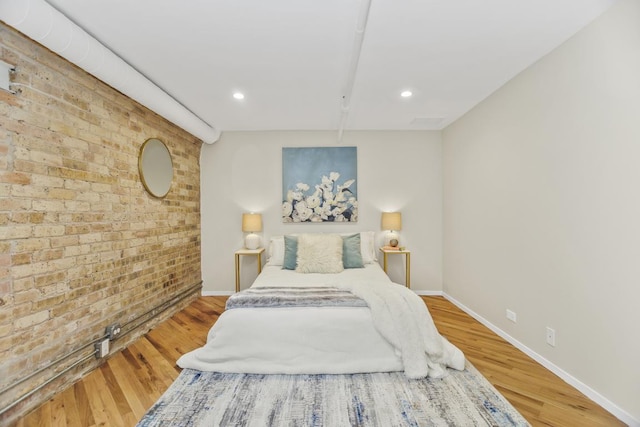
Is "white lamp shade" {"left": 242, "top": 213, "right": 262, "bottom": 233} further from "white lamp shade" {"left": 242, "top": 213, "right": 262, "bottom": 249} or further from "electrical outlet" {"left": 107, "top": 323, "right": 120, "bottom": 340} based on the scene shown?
"electrical outlet" {"left": 107, "top": 323, "right": 120, "bottom": 340}

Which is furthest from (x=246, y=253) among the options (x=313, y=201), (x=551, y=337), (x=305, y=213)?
(x=551, y=337)

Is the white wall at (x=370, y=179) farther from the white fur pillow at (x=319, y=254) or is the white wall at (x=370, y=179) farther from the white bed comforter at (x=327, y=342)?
the white bed comforter at (x=327, y=342)

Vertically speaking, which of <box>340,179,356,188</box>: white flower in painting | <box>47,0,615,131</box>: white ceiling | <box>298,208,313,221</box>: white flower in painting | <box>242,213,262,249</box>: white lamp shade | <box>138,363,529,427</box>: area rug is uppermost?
<box>47,0,615,131</box>: white ceiling

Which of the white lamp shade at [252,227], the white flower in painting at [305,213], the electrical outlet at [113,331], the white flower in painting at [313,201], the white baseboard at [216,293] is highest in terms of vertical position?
the white flower in painting at [313,201]

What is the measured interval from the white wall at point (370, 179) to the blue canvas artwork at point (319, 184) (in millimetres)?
94

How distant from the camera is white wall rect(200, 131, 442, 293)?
13.7ft

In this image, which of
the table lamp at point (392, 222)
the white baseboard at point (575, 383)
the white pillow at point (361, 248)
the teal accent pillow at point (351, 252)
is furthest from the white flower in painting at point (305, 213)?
the white baseboard at point (575, 383)

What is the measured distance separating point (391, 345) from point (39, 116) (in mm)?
2900

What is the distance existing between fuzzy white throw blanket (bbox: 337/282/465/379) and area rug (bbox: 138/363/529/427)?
0.25 ft

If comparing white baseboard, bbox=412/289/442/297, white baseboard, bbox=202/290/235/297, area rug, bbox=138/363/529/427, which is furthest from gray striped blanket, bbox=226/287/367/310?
white baseboard, bbox=412/289/442/297

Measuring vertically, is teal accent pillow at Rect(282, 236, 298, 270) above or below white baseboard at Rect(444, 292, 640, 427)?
above

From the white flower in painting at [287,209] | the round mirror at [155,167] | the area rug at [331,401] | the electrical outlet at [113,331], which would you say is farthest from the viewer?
the white flower in painting at [287,209]

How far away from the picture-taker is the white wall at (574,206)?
1671mm

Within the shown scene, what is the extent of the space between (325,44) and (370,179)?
2.35m
